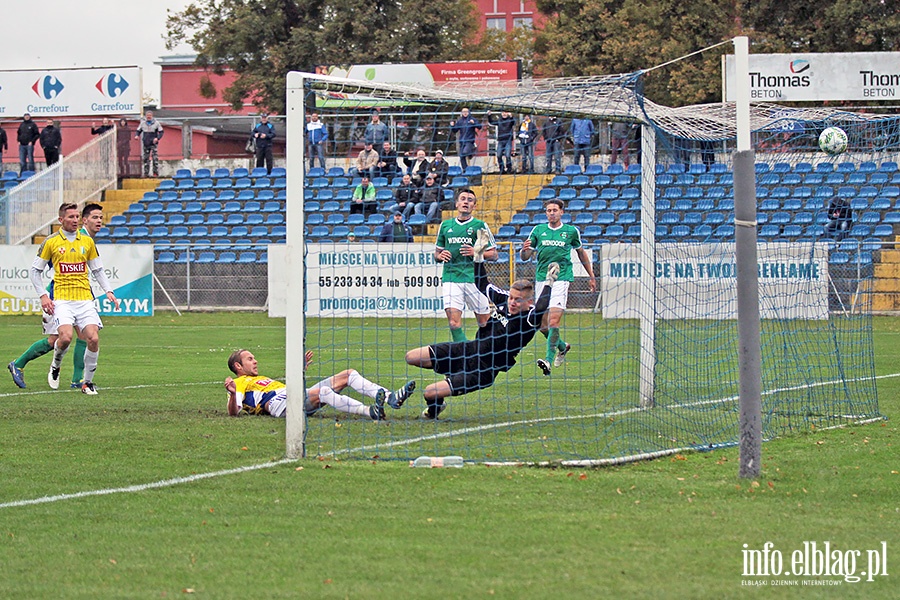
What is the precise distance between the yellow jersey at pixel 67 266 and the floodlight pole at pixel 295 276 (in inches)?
219

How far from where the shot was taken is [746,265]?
24.5ft

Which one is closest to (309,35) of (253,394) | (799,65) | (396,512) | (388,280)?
(799,65)

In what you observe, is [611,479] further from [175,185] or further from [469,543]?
[175,185]

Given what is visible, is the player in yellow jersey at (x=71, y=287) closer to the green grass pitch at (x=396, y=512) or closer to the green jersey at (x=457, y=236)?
the green grass pitch at (x=396, y=512)

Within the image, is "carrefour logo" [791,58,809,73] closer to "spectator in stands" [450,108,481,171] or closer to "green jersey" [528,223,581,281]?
"green jersey" [528,223,581,281]

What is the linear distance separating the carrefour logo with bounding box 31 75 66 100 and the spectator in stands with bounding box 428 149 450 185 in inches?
1133

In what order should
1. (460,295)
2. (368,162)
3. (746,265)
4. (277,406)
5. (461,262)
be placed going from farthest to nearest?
(368,162)
(460,295)
(461,262)
(277,406)
(746,265)

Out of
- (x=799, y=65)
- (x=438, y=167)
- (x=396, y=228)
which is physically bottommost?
(x=396, y=228)

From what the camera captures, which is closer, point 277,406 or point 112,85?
point 277,406

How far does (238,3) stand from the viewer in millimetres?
50250

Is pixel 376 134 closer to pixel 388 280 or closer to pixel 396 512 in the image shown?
pixel 396 512

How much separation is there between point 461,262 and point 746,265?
6.68 meters

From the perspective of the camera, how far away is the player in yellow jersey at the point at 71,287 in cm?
1305

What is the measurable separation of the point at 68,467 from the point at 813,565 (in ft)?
17.2
